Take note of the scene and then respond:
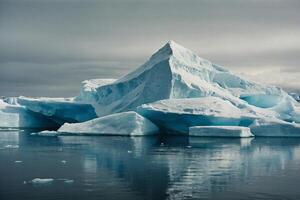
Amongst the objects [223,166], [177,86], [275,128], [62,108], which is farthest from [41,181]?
[62,108]

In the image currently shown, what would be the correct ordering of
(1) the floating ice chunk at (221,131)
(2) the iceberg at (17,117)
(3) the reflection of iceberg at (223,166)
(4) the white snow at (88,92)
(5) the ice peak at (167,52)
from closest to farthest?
(3) the reflection of iceberg at (223,166) → (1) the floating ice chunk at (221,131) → (5) the ice peak at (167,52) → (4) the white snow at (88,92) → (2) the iceberg at (17,117)

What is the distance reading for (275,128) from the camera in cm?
2867

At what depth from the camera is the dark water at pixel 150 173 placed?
11.0m

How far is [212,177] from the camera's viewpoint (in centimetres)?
1334

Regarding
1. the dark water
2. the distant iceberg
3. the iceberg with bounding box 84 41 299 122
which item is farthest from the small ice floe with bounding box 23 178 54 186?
the iceberg with bounding box 84 41 299 122

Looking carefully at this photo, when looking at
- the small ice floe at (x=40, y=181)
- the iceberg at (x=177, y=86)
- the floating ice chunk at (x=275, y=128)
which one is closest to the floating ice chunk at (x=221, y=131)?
the floating ice chunk at (x=275, y=128)

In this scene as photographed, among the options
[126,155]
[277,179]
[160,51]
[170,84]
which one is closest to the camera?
[277,179]

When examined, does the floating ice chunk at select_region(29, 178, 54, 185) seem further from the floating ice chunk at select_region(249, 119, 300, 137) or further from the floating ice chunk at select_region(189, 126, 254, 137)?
the floating ice chunk at select_region(249, 119, 300, 137)

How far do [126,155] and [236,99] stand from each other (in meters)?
15.9

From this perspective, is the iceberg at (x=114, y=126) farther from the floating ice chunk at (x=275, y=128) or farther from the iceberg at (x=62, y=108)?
the floating ice chunk at (x=275, y=128)

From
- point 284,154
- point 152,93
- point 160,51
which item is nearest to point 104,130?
point 152,93

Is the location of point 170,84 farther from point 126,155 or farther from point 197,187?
point 197,187

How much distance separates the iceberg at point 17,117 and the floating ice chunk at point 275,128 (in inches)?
772

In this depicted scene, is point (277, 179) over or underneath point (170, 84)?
underneath
